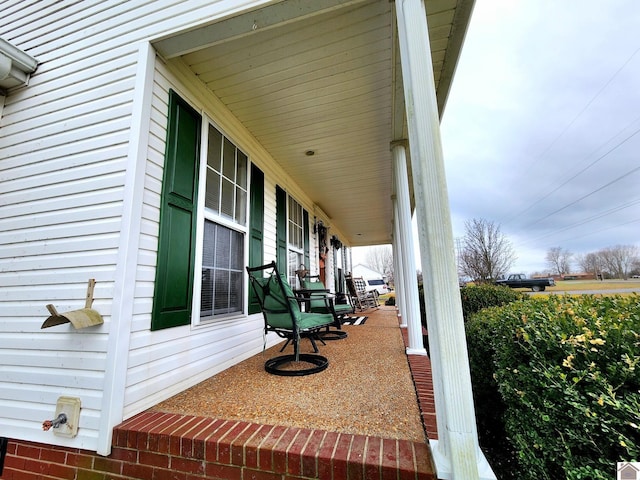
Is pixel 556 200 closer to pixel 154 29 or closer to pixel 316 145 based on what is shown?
pixel 316 145

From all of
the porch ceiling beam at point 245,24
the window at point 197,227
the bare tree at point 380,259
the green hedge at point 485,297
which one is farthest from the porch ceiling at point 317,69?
the bare tree at point 380,259

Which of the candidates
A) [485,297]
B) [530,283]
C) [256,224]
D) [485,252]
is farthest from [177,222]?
[530,283]

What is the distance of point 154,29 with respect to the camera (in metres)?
2.00

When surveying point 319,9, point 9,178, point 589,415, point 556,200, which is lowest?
point 589,415

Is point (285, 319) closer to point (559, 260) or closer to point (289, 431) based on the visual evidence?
point (289, 431)

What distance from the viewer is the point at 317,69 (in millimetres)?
2482

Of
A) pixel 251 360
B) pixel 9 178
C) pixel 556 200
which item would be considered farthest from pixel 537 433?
pixel 556 200

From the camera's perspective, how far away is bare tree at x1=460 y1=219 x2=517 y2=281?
44.4 ft

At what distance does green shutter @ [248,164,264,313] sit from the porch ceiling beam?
1.64 m

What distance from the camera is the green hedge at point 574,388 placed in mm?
953

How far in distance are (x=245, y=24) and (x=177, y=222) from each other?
150cm

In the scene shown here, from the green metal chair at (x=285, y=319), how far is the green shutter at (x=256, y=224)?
1.74 ft

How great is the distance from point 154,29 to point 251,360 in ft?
10.2

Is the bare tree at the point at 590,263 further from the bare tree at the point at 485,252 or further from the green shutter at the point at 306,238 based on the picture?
the green shutter at the point at 306,238
